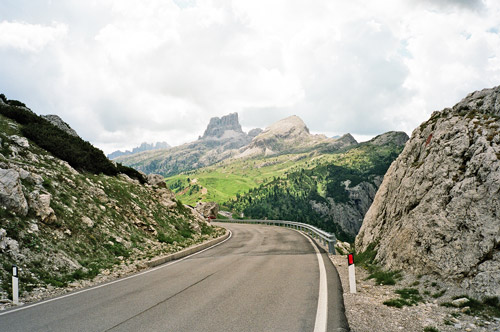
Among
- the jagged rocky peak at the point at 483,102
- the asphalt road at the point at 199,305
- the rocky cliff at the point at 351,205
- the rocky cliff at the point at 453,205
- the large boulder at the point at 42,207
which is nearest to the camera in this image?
the asphalt road at the point at 199,305

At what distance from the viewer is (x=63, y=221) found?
12.1m

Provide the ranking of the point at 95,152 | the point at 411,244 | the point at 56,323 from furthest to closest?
the point at 95,152 < the point at 411,244 < the point at 56,323

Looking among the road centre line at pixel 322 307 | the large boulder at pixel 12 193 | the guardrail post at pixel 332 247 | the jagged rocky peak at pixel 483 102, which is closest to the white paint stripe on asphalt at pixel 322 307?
the road centre line at pixel 322 307

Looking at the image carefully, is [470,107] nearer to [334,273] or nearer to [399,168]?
[399,168]

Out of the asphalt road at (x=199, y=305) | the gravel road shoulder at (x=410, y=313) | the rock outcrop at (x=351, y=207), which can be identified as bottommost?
the rock outcrop at (x=351, y=207)

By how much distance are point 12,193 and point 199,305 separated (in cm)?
928

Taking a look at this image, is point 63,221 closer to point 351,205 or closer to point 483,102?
point 483,102

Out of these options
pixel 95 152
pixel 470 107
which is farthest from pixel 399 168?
pixel 95 152

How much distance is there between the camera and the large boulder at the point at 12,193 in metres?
10.3

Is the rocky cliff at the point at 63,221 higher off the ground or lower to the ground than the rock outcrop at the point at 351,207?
higher

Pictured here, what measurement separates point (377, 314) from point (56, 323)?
23.1 ft

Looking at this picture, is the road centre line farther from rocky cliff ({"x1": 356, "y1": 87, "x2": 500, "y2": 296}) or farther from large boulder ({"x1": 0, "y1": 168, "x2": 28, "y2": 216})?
large boulder ({"x1": 0, "y1": 168, "x2": 28, "y2": 216})

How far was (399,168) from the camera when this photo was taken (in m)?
13.5

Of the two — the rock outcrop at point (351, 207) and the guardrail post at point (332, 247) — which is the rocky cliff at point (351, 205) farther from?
the guardrail post at point (332, 247)
